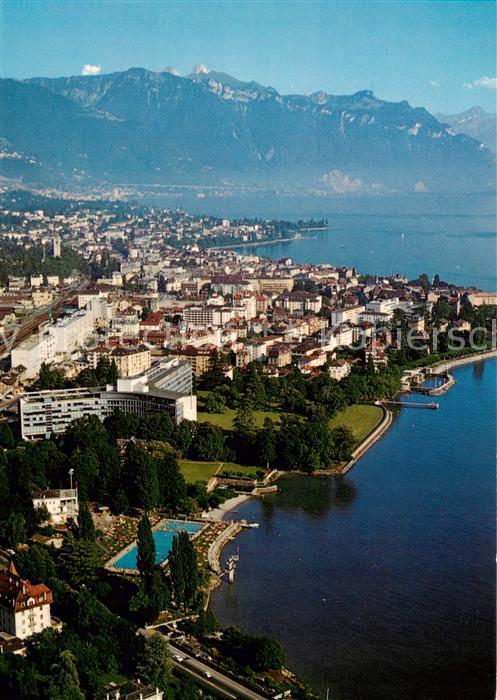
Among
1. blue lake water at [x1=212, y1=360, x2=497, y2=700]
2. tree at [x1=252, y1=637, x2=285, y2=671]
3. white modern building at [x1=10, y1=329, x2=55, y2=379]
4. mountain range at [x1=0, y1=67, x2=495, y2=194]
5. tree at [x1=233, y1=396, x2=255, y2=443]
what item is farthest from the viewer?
mountain range at [x1=0, y1=67, x2=495, y2=194]

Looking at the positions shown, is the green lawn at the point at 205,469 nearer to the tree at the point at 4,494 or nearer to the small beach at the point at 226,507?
the small beach at the point at 226,507

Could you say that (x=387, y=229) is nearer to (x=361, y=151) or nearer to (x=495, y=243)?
(x=495, y=243)

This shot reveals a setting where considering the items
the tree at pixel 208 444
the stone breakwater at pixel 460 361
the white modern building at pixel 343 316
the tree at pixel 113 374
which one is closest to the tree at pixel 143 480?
the tree at pixel 208 444

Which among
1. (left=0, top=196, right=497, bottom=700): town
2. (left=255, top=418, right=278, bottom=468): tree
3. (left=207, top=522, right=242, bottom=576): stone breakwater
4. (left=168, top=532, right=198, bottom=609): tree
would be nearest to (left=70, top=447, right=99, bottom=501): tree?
(left=0, top=196, right=497, bottom=700): town

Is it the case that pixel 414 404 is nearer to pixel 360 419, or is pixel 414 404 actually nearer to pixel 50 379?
pixel 360 419

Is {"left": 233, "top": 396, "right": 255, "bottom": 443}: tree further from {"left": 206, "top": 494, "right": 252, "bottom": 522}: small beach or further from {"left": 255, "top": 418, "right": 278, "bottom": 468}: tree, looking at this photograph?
{"left": 206, "top": 494, "right": 252, "bottom": 522}: small beach

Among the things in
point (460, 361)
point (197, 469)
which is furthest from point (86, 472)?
point (460, 361)

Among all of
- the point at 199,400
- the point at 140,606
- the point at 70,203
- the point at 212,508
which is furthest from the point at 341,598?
the point at 70,203
